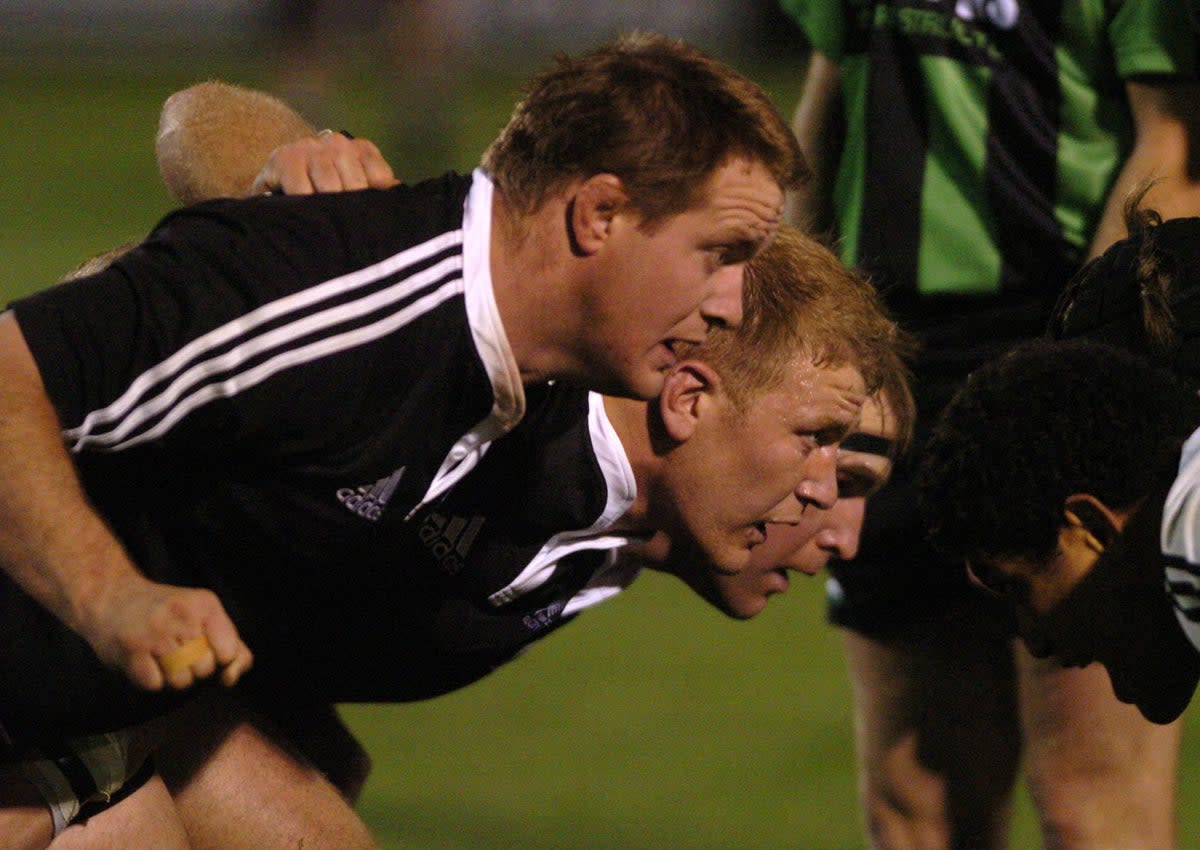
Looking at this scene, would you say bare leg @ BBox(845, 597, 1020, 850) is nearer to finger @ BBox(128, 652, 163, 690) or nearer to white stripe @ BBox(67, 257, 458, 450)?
white stripe @ BBox(67, 257, 458, 450)

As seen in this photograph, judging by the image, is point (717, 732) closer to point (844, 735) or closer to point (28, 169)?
point (844, 735)

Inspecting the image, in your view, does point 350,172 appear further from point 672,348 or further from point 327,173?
point 672,348

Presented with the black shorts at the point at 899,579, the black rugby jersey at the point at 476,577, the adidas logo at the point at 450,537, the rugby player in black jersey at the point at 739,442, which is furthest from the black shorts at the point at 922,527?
the adidas logo at the point at 450,537

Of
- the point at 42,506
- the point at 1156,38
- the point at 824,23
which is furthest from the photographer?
the point at 824,23

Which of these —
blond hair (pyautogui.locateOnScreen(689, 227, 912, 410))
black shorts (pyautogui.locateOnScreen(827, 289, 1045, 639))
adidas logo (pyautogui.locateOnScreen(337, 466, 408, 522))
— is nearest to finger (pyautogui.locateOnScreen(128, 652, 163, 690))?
adidas logo (pyautogui.locateOnScreen(337, 466, 408, 522))

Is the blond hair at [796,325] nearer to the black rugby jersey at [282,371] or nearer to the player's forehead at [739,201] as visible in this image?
the player's forehead at [739,201]

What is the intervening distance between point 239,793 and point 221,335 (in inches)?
35.3

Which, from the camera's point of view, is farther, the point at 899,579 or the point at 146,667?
the point at 899,579

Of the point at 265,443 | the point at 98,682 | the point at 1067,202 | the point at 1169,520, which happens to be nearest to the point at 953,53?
the point at 1067,202

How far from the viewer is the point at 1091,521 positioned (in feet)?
7.83

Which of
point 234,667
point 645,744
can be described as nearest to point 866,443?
point 234,667

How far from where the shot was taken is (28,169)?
12664 millimetres

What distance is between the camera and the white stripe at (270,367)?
2238mm

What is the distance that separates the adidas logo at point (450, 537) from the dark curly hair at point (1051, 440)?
0.66 metres
